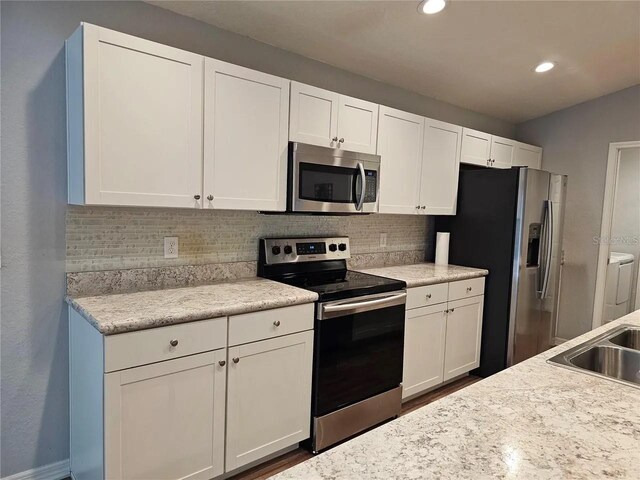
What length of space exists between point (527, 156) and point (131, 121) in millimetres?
3839

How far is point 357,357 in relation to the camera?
8.18ft

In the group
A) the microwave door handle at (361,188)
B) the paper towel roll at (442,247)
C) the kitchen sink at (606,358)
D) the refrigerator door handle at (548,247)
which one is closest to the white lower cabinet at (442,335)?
the paper towel roll at (442,247)

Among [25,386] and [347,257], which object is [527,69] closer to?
[347,257]

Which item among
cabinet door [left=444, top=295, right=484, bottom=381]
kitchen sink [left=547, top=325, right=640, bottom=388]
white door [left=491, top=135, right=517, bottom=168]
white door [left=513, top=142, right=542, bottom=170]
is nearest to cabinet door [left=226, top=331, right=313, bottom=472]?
kitchen sink [left=547, top=325, right=640, bottom=388]

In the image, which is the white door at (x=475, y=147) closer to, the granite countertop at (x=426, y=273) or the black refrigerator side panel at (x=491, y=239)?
the black refrigerator side panel at (x=491, y=239)

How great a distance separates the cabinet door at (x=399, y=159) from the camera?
3020 millimetres

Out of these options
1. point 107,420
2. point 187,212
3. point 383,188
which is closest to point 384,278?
point 383,188

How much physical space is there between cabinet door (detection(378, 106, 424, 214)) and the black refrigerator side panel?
0.61 meters

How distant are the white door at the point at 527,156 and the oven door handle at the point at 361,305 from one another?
7.64 feet

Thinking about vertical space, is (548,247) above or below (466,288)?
above

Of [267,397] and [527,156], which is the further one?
[527,156]

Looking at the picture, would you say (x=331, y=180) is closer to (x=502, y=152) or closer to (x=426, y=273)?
(x=426, y=273)

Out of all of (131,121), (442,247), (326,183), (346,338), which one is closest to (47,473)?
(346,338)

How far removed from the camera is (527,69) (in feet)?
10.9
